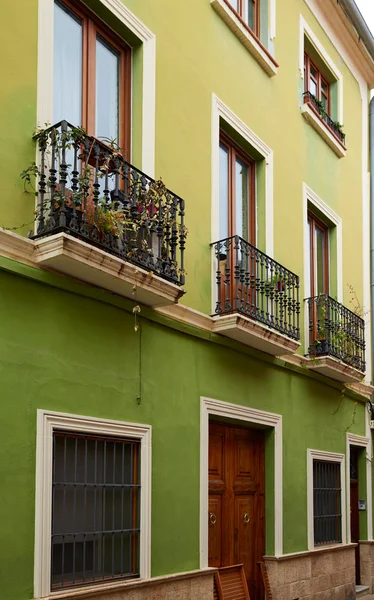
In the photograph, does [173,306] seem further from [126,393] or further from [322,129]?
[322,129]

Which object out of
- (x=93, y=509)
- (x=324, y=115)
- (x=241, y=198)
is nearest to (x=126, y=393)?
(x=93, y=509)

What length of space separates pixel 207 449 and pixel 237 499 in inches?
57.7

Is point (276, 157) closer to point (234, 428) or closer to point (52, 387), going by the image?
point (234, 428)

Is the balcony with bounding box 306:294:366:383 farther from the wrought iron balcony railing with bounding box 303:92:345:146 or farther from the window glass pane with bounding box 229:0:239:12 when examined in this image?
the window glass pane with bounding box 229:0:239:12

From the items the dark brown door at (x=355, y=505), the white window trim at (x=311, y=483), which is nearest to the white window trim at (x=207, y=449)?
the white window trim at (x=311, y=483)

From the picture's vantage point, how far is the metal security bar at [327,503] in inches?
503

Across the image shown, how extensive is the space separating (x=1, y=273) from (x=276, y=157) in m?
6.40

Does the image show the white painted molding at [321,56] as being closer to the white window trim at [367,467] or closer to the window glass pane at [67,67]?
the white window trim at [367,467]

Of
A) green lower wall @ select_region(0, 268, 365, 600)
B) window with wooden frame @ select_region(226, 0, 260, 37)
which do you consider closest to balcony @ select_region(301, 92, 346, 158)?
window with wooden frame @ select_region(226, 0, 260, 37)

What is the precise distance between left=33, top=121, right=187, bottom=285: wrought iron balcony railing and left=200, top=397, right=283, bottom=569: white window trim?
1885 mm

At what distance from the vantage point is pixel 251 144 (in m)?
11.3

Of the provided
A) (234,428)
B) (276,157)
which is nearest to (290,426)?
(234,428)

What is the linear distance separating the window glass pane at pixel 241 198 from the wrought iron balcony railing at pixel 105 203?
2.53 m

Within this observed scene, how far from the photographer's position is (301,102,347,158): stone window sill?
43.8ft
